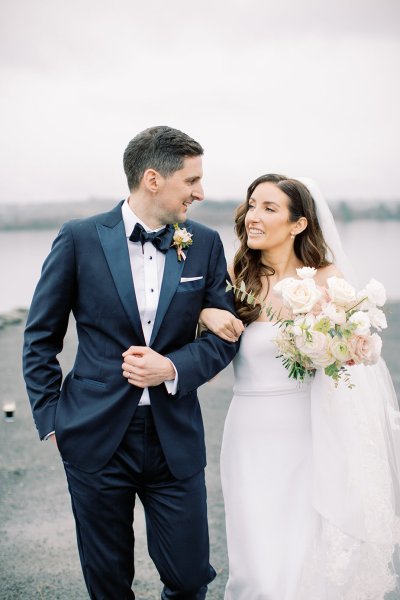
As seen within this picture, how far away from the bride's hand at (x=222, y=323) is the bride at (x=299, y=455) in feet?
1.56

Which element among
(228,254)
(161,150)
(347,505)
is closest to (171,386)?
(161,150)

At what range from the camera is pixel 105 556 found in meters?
2.60

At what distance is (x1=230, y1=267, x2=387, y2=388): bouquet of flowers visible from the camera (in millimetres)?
2520

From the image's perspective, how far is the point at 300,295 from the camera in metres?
2.56

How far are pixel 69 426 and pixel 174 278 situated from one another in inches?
27.7

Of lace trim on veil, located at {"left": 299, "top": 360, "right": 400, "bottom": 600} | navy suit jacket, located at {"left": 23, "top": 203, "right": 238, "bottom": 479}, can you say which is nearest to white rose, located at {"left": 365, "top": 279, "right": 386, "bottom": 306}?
lace trim on veil, located at {"left": 299, "top": 360, "right": 400, "bottom": 600}

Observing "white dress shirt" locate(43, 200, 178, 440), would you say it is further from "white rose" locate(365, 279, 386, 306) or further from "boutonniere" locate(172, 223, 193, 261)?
"white rose" locate(365, 279, 386, 306)

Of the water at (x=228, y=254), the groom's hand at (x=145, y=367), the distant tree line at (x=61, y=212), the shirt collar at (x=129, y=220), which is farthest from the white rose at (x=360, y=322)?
the distant tree line at (x=61, y=212)

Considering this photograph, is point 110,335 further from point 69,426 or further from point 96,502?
point 96,502

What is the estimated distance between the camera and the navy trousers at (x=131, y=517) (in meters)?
2.54

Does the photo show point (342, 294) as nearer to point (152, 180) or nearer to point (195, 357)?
point (195, 357)

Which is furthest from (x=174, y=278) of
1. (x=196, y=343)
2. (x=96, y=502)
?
(x=96, y=502)

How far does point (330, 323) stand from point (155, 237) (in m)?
0.76

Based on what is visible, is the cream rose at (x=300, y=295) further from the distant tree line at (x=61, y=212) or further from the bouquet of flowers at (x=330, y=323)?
the distant tree line at (x=61, y=212)
